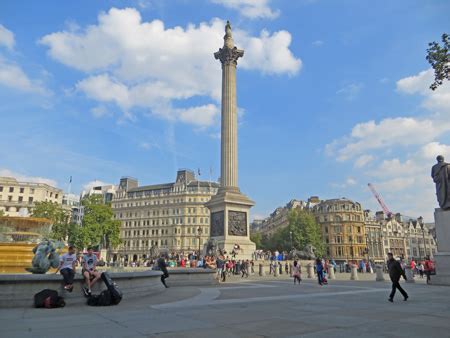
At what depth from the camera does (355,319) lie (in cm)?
828

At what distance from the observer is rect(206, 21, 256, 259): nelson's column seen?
36.0 meters

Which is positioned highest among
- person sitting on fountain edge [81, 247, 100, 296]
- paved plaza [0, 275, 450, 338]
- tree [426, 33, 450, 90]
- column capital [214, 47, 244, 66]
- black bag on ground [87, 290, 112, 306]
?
column capital [214, 47, 244, 66]

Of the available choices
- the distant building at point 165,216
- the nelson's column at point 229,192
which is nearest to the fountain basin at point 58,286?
the nelson's column at point 229,192

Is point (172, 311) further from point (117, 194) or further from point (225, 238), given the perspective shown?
point (117, 194)

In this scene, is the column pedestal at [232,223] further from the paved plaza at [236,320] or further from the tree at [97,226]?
the tree at [97,226]

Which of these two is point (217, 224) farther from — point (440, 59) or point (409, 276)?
point (440, 59)

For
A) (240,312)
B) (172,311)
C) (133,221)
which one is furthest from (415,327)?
(133,221)

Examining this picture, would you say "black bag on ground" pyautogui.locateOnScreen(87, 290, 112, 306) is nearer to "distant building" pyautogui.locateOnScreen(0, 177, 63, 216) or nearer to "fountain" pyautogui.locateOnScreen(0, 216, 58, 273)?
"fountain" pyautogui.locateOnScreen(0, 216, 58, 273)

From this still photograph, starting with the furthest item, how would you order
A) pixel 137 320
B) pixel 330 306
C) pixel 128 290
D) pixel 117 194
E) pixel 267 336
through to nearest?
pixel 117 194, pixel 128 290, pixel 330 306, pixel 137 320, pixel 267 336

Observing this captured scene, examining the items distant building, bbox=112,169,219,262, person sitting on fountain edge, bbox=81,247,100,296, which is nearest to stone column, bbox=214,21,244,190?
person sitting on fountain edge, bbox=81,247,100,296

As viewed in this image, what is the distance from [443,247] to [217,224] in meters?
23.0

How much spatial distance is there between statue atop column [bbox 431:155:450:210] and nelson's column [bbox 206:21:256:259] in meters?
20.0

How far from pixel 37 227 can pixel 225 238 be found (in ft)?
55.8

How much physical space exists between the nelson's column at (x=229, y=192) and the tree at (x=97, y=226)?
137 feet
